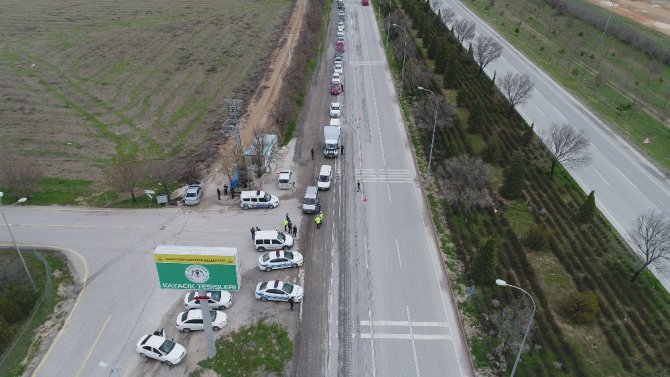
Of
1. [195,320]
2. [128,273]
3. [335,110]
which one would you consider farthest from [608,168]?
[128,273]

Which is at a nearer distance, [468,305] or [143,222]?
[468,305]

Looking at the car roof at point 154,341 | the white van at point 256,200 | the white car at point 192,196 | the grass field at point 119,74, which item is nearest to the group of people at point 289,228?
the white van at point 256,200

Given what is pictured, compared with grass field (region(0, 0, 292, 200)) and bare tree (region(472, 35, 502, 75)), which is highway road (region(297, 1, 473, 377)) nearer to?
grass field (region(0, 0, 292, 200))

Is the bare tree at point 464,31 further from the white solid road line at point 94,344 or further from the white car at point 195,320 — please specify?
the white solid road line at point 94,344

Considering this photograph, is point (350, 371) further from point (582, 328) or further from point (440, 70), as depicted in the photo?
point (440, 70)

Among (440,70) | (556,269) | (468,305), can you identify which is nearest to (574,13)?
(440,70)

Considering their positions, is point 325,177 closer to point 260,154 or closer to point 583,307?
point 260,154
